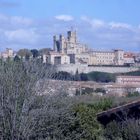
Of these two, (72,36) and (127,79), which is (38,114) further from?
(72,36)

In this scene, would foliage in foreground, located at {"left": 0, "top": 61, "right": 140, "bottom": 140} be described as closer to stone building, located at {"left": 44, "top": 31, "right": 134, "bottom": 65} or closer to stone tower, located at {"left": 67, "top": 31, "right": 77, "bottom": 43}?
stone building, located at {"left": 44, "top": 31, "right": 134, "bottom": 65}

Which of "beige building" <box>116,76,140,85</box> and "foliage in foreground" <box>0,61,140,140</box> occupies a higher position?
"beige building" <box>116,76,140,85</box>

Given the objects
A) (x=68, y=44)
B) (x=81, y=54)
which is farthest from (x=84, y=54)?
(x=68, y=44)

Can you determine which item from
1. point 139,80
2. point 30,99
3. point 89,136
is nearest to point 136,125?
point 89,136

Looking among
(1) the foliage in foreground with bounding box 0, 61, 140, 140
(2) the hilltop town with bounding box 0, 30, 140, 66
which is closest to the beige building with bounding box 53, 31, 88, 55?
(2) the hilltop town with bounding box 0, 30, 140, 66

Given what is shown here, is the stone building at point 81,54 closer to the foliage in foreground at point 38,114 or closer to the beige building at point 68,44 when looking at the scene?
the beige building at point 68,44

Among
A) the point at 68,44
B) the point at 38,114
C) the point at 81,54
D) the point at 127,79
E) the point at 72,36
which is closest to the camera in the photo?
the point at 38,114

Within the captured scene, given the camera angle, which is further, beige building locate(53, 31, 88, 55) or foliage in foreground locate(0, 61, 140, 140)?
beige building locate(53, 31, 88, 55)

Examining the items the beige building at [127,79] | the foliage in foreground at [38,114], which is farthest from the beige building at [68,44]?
the foliage in foreground at [38,114]

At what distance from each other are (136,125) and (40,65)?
11.1ft

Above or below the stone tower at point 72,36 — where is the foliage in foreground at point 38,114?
below

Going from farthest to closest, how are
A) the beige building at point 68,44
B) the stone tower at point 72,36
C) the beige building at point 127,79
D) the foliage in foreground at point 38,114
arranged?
the beige building at point 68,44 → the stone tower at point 72,36 → the beige building at point 127,79 → the foliage in foreground at point 38,114

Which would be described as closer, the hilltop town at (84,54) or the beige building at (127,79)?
the beige building at (127,79)

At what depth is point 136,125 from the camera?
16.9 metres
